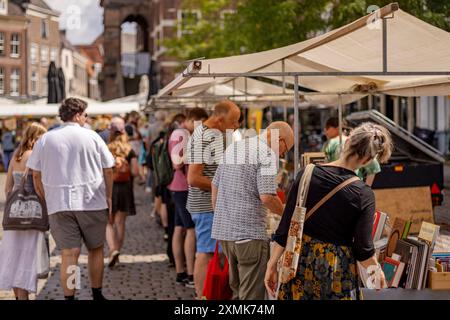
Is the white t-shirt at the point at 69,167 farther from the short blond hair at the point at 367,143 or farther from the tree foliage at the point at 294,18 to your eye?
the tree foliage at the point at 294,18

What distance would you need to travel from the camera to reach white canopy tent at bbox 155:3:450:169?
17.7ft

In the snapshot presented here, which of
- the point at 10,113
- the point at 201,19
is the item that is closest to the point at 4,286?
the point at 10,113

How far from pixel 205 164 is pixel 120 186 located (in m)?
3.34

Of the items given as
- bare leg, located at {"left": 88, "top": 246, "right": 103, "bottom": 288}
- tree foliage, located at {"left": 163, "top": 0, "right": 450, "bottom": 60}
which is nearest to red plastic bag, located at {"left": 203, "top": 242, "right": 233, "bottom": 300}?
bare leg, located at {"left": 88, "top": 246, "right": 103, "bottom": 288}

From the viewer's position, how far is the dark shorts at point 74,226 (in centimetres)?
686

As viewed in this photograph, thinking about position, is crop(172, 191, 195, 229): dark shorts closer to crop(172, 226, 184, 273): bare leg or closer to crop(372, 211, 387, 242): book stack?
crop(172, 226, 184, 273): bare leg

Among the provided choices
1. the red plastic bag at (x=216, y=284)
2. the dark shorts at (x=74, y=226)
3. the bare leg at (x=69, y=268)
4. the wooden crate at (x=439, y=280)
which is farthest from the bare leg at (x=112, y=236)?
the wooden crate at (x=439, y=280)

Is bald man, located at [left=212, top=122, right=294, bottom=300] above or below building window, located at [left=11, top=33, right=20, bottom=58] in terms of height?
below

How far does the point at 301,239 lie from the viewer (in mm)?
4418

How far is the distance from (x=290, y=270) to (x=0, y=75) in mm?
54305

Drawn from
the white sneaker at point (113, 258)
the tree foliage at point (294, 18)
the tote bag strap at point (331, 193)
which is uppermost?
the tree foliage at point (294, 18)

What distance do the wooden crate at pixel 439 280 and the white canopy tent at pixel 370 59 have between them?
1.26 m

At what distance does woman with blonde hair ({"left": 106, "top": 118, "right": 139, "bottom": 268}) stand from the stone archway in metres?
61.6
